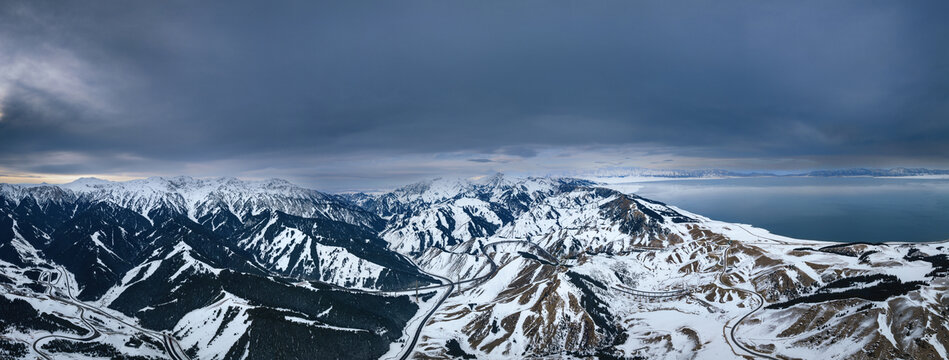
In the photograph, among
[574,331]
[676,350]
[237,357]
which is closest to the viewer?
[676,350]

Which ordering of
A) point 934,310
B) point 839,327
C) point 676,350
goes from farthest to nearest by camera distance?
1. point 676,350
2. point 839,327
3. point 934,310

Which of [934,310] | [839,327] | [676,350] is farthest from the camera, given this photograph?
[676,350]

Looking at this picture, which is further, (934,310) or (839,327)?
(839,327)

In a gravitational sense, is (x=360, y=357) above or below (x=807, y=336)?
below

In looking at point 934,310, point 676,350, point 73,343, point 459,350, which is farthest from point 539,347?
point 73,343

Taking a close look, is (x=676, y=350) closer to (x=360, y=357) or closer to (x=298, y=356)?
(x=360, y=357)

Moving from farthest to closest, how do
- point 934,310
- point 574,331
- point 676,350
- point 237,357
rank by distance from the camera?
point 574,331
point 237,357
point 676,350
point 934,310

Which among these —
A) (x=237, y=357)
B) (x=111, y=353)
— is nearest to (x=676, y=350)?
(x=237, y=357)

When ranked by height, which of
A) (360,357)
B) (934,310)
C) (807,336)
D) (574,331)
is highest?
(934,310)

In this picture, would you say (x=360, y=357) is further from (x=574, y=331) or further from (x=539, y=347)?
(x=574, y=331)
